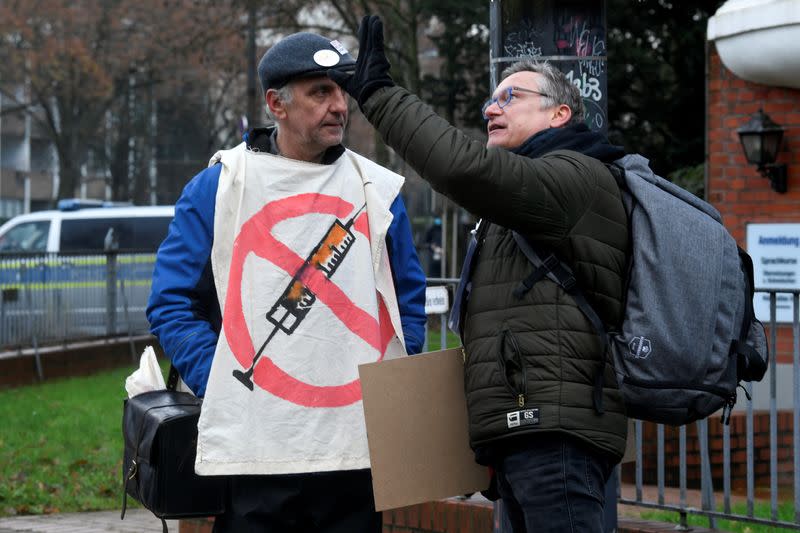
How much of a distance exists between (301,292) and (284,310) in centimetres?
7

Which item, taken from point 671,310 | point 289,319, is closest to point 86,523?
point 289,319

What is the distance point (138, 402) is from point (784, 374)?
175 inches

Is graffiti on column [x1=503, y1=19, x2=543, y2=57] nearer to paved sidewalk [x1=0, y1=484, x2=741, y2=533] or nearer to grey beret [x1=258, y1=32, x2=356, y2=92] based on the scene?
grey beret [x1=258, y1=32, x2=356, y2=92]

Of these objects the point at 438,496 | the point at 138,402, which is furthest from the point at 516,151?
the point at 138,402

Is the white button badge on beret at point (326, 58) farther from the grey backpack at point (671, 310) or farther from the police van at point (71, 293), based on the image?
the police van at point (71, 293)

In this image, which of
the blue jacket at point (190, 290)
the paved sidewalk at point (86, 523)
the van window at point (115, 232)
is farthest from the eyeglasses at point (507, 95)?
the van window at point (115, 232)

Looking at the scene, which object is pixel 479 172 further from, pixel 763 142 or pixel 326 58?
pixel 763 142

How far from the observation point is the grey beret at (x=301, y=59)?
357 centimetres

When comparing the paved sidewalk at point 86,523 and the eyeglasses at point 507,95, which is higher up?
the eyeglasses at point 507,95

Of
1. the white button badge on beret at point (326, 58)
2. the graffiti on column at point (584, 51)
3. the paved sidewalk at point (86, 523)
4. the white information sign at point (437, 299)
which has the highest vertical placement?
the graffiti on column at point (584, 51)

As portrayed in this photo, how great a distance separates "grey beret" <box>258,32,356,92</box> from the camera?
357 centimetres

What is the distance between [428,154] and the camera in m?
3.15

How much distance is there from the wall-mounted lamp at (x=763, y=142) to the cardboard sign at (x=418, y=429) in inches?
275

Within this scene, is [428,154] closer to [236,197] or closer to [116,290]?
[236,197]
